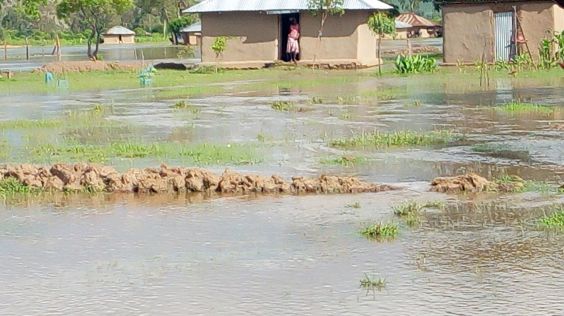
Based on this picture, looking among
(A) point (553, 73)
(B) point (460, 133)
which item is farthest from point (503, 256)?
(A) point (553, 73)

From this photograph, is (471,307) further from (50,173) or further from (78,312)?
(50,173)

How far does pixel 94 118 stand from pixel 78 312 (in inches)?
574

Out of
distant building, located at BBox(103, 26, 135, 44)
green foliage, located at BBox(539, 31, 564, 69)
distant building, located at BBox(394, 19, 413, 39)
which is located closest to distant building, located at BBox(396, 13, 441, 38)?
distant building, located at BBox(394, 19, 413, 39)

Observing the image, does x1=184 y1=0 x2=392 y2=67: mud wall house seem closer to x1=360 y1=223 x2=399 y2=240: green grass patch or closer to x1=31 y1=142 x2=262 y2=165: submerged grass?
x1=31 y1=142 x2=262 y2=165: submerged grass

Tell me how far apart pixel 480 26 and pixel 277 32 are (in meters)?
8.23

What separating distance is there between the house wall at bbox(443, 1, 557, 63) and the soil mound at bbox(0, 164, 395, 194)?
82.4 ft

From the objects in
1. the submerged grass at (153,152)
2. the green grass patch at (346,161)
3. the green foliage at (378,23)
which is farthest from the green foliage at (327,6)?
the green grass patch at (346,161)

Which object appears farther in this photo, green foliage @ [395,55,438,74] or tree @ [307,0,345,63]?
tree @ [307,0,345,63]

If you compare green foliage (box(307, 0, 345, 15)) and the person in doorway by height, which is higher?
green foliage (box(307, 0, 345, 15))

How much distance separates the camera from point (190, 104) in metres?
24.9

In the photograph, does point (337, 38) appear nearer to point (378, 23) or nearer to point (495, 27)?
point (378, 23)

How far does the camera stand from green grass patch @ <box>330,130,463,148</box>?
52.9ft

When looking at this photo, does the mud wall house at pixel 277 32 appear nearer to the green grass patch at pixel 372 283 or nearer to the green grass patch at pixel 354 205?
the green grass patch at pixel 354 205

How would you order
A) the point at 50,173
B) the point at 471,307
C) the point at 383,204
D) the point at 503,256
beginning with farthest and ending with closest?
1. the point at 50,173
2. the point at 383,204
3. the point at 503,256
4. the point at 471,307
